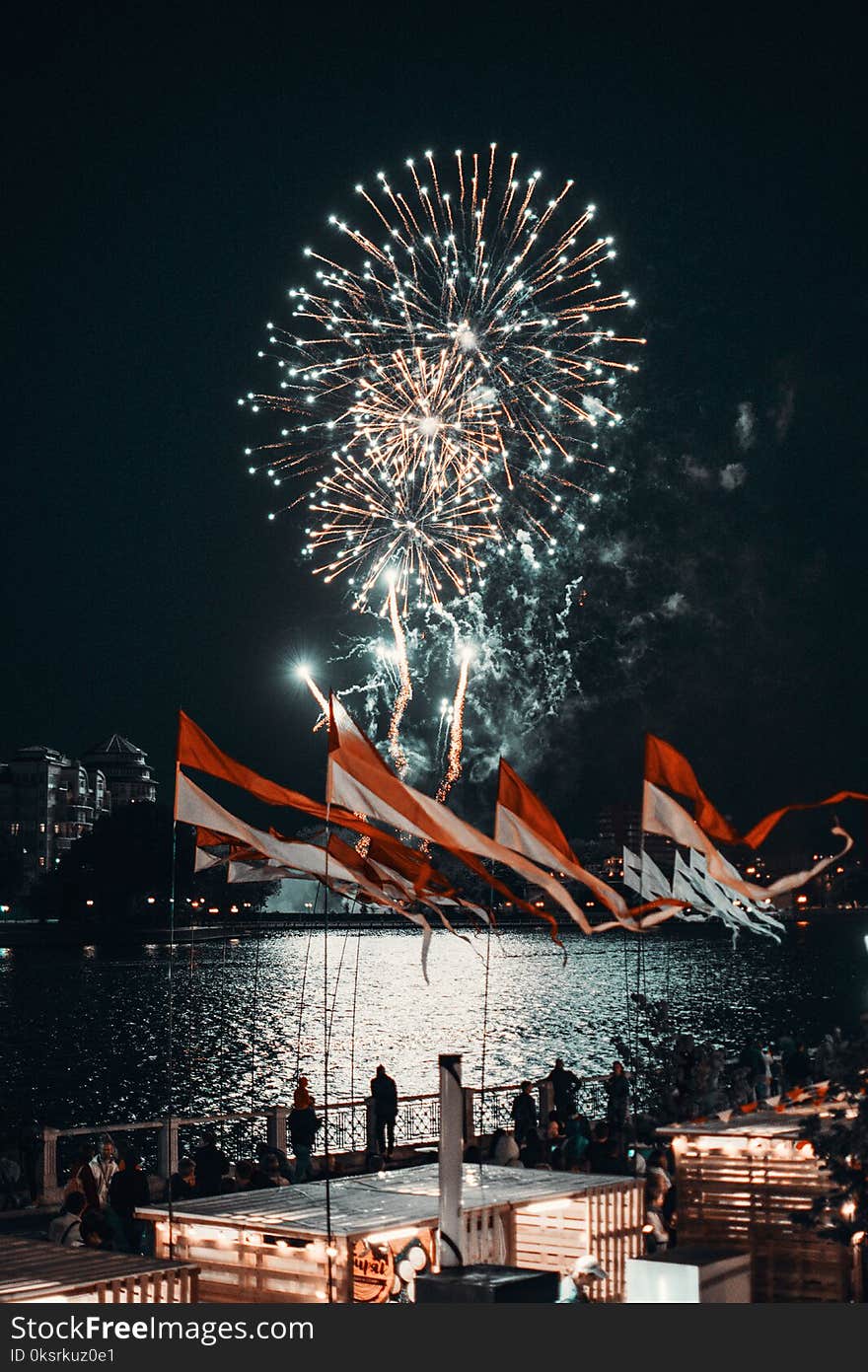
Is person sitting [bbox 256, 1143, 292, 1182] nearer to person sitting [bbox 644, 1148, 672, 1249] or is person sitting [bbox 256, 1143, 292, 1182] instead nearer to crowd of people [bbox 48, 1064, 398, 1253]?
crowd of people [bbox 48, 1064, 398, 1253]

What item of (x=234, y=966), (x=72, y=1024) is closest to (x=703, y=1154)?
(x=72, y=1024)

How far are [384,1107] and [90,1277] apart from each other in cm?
1387

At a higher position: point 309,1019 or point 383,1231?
point 383,1231

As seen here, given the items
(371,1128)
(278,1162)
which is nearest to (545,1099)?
(371,1128)

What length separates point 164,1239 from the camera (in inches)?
511

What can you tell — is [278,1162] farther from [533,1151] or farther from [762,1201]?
[762,1201]

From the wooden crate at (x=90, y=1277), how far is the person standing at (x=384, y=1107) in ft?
41.2

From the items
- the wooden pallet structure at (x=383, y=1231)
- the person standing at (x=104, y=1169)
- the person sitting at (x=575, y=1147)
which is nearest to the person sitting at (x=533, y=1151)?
the person sitting at (x=575, y=1147)

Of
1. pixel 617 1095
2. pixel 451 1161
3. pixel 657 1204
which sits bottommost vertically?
pixel 657 1204

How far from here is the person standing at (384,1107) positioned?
2355 cm

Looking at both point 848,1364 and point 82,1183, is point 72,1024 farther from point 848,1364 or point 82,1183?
point 848,1364

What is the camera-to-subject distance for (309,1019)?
85.2 m

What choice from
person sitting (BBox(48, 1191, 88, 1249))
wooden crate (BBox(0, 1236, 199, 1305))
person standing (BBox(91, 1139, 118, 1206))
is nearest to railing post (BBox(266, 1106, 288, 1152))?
person standing (BBox(91, 1139, 118, 1206))

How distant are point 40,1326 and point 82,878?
14881 cm
